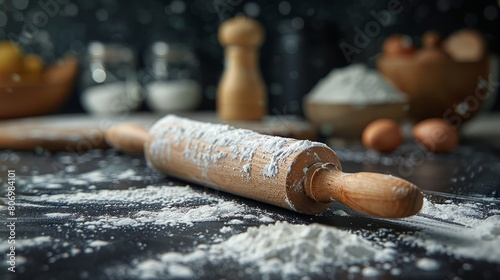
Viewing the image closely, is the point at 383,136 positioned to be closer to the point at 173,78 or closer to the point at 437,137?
the point at 437,137

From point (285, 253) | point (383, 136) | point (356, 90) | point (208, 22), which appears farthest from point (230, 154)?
point (208, 22)

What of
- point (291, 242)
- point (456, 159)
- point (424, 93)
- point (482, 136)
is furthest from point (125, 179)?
point (482, 136)

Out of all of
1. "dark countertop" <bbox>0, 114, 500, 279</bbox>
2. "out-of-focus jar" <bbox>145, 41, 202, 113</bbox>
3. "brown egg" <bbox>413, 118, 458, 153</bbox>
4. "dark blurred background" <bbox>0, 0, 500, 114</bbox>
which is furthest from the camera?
"dark blurred background" <bbox>0, 0, 500, 114</bbox>

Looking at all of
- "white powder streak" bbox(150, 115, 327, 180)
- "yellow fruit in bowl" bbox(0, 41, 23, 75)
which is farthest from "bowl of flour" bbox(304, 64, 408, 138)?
"yellow fruit in bowl" bbox(0, 41, 23, 75)

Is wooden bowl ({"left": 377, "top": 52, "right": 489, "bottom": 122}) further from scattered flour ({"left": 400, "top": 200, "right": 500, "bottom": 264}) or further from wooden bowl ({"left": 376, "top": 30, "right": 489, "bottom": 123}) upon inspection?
scattered flour ({"left": 400, "top": 200, "right": 500, "bottom": 264})

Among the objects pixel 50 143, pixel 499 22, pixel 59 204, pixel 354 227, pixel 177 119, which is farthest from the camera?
pixel 499 22

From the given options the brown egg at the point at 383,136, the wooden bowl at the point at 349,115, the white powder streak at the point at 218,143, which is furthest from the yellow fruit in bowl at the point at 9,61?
the brown egg at the point at 383,136

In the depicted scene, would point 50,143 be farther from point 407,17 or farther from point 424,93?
point 407,17

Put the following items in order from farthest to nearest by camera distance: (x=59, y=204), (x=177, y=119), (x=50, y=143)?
(x=50, y=143) → (x=177, y=119) → (x=59, y=204)
